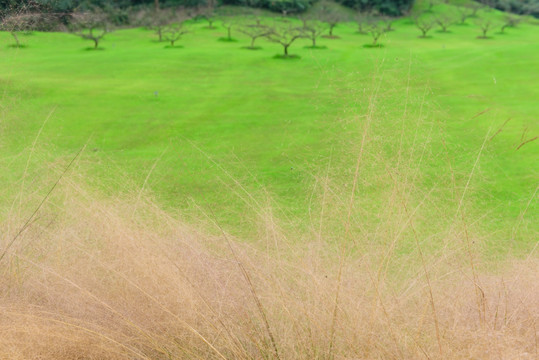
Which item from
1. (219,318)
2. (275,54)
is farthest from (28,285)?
(275,54)

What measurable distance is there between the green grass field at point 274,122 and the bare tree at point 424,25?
398 inches

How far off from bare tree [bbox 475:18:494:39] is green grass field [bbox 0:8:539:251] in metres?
10.8

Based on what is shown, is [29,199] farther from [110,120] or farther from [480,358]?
[110,120]

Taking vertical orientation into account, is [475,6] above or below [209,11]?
above

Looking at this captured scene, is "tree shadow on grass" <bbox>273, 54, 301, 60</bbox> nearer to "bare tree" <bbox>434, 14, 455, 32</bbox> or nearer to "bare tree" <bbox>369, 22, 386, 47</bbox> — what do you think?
"bare tree" <bbox>369, 22, 386, 47</bbox>

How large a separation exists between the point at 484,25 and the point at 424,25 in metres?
5.78

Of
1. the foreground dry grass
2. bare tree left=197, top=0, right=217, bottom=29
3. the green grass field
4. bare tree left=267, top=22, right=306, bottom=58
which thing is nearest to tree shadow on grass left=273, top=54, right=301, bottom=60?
bare tree left=267, top=22, right=306, bottom=58

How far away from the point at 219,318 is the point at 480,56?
15580mm

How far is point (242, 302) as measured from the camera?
290cm

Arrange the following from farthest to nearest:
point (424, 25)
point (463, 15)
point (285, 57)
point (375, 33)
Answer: point (463, 15) < point (424, 25) < point (375, 33) < point (285, 57)

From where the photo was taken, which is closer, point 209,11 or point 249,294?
point 249,294

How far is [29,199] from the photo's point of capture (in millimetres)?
4129

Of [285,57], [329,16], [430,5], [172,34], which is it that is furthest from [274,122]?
[430,5]

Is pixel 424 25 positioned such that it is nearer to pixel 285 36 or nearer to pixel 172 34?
pixel 285 36
